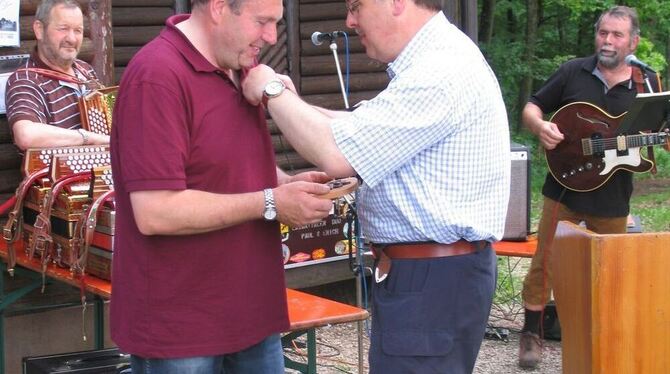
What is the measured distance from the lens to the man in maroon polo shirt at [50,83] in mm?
4883

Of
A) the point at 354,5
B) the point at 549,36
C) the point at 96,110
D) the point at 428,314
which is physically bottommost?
the point at 428,314

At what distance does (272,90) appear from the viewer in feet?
9.13

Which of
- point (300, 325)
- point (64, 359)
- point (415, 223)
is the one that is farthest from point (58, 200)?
point (415, 223)

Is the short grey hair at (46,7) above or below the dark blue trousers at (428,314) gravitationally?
above

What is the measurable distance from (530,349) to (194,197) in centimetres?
399

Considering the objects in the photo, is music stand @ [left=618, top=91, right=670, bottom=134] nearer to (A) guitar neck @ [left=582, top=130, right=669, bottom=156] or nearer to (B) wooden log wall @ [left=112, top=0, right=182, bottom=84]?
(A) guitar neck @ [left=582, top=130, right=669, bottom=156]

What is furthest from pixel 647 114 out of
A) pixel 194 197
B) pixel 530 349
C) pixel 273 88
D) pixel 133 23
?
pixel 133 23

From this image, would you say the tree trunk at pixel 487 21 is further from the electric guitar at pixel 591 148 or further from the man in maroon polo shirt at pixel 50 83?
the man in maroon polo shirt at pixel 50 83

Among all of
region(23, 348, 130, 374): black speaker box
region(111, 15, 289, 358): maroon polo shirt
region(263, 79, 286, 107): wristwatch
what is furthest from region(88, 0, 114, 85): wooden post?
region(263, 79, 286, 107): wristwatch

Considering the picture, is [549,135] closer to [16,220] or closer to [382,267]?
[16,220]

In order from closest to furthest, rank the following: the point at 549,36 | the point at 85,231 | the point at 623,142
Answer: the point at 85,231 < the point at 623,142 < the point at 549,36

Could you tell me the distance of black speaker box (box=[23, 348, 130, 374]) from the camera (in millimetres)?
4133

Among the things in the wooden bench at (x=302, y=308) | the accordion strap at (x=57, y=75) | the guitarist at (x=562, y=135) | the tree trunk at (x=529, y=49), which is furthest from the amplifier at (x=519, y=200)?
the tree trunk at (x=529, y=49)

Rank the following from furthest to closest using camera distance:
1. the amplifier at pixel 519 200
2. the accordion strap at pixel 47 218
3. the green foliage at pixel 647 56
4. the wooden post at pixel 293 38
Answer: the green foliage at pixel 647 56, the wooden post at pixel 293 38, the amplifier at pixel 519 200, the accordion strap at pixel 47 218
